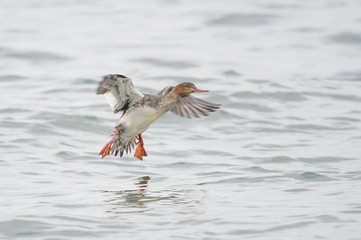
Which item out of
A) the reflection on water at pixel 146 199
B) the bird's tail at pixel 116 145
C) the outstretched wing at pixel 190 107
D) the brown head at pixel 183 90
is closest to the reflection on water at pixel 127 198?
the reflection on water at pixel 146 199

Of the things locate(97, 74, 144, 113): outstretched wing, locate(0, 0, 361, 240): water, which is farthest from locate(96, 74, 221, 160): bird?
locate(0, 0, 361, 240): water

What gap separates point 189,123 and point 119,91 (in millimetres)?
3962

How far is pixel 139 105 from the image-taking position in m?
8.67

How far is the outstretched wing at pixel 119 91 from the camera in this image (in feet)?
27.1

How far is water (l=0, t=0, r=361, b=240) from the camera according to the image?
728 centimetres

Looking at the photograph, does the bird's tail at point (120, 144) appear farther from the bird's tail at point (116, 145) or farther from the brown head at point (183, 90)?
the brown head at point (183, 90)

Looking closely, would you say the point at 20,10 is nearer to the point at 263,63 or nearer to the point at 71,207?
the point at 263,63

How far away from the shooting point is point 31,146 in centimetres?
1055

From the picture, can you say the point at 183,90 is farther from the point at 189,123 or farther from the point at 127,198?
the point at 189,123

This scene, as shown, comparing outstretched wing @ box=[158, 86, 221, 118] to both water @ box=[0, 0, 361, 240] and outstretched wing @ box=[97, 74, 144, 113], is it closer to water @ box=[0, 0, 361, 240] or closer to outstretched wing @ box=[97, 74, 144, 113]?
outstretched wing @ box=[97, 74, 144, 113]

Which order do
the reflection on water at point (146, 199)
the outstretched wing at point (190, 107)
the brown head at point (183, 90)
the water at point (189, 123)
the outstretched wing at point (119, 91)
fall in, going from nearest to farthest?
the water at point (189, 123) → the reflection on water at point (146, 199) → the outstretched wing at point (119, 91) → the brown head at point (183, 90) → the outstretched wing at point (190, 107)

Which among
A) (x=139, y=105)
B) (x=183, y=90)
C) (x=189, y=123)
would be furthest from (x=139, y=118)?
(x=189, y=123)

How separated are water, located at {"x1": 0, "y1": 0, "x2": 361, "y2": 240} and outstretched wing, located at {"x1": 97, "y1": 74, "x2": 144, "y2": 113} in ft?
3.22

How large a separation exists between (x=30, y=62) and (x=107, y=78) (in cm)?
880
